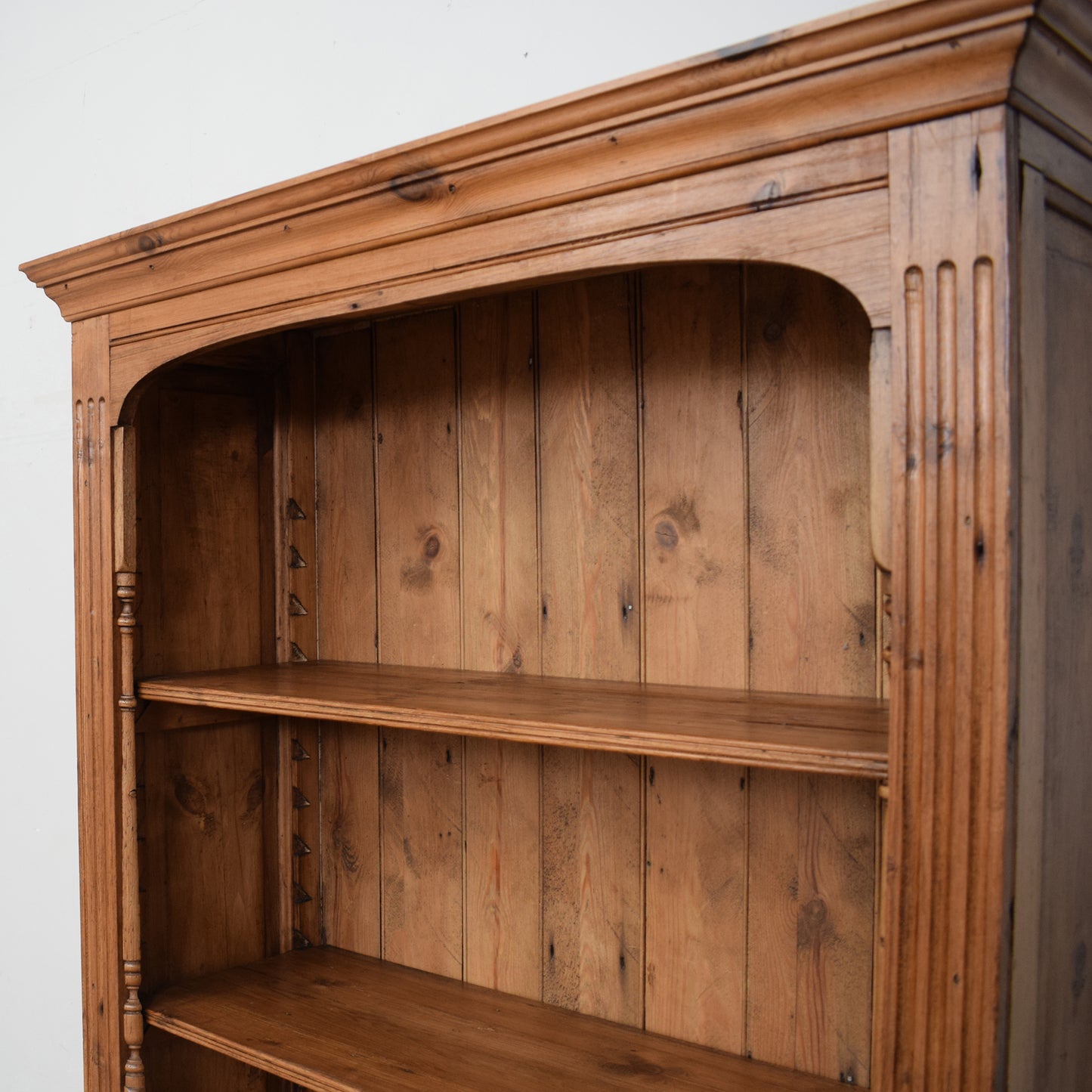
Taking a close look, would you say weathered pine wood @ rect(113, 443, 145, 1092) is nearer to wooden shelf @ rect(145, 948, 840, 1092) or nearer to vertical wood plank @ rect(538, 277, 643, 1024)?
wooden shelf @ rect(145, 948, 840, 1092)

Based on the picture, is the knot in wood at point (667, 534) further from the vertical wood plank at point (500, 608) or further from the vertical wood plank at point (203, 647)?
the vertical wood plank at point (203, 647)

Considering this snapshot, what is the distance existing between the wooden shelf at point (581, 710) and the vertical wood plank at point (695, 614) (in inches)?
4.0

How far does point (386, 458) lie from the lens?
6.25 ft

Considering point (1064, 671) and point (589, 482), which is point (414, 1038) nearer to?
point (589, 482)

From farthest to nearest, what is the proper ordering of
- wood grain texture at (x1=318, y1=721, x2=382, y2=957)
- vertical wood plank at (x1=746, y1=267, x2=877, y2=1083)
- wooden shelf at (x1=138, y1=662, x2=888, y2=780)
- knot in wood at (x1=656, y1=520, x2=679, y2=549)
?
wood grain texture at (x1=318, y1=721, x2=382, y2=957)
knot in wood at (x1=656, y1=520, x2=679, y2=549)
vertical wood plank at (x1=746, y1=267, x2=877, y2=1083)
wooden shelf at (x1=138, y1=662, x2=888, y2=780)

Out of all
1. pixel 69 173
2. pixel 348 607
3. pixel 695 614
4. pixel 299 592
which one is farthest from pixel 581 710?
pixel 69 173

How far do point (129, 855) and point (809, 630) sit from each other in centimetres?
111

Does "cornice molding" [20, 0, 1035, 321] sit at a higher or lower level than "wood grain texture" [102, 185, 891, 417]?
higher

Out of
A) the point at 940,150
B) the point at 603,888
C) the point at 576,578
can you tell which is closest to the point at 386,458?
the point at 576,578

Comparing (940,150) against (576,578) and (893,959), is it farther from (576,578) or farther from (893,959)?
(576,578)

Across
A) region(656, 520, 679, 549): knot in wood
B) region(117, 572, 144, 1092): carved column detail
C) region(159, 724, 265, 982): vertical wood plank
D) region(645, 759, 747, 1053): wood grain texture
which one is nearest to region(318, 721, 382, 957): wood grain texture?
region(159, 724, 265, 982): vertical wood plank

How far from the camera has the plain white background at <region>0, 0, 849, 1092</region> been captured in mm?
2033

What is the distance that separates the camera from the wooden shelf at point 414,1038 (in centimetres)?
143

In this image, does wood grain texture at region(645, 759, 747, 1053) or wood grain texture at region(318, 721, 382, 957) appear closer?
wood grain texture at region(645, 759, 747, 1053)
